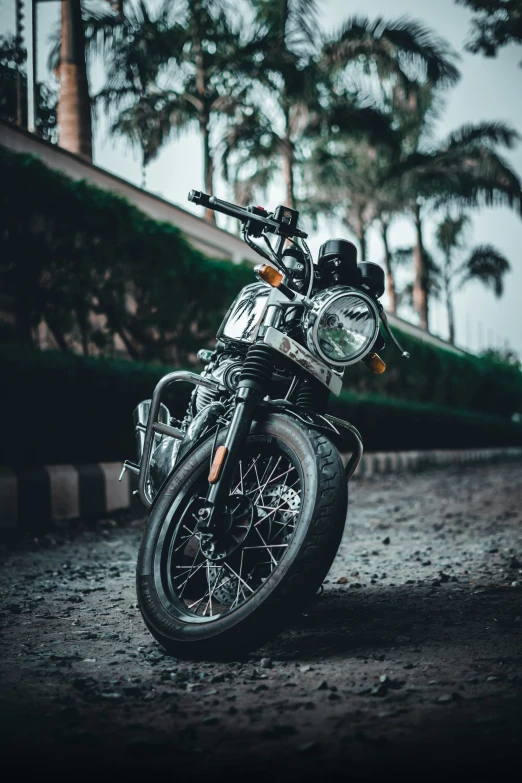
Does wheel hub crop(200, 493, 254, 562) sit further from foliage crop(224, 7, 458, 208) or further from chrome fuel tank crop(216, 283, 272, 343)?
foliage crop(224, 7, 458, 208)

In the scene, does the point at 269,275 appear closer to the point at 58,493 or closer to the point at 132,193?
the point at 58,493

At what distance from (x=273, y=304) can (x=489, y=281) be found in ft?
116

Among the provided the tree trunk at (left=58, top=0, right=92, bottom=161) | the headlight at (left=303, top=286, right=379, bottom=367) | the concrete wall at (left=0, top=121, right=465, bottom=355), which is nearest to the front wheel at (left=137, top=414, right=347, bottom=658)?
the headlight at (left=303, top=286, right=379, bottom=367)

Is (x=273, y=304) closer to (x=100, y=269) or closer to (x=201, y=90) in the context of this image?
(x=100, y=269)

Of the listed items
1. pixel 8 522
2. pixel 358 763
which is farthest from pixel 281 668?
pixel 8 522

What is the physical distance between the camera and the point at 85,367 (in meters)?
5.82

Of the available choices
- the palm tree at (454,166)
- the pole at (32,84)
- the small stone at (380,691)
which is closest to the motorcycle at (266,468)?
the small stone at (380,691)

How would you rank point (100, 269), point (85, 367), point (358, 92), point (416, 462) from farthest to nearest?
point (358, 92), point (416, 462), point (100, 269), point (85, 367)

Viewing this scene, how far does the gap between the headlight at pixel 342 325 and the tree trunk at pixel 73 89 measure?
9625mm

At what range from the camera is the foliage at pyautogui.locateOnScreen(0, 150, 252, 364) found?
615 centimetres

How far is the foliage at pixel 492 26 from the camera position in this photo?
1076 centimetres

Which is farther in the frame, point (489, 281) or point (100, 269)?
point (489, 281)

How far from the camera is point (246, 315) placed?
2.87m

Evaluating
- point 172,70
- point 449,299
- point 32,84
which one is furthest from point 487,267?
point 32,84
